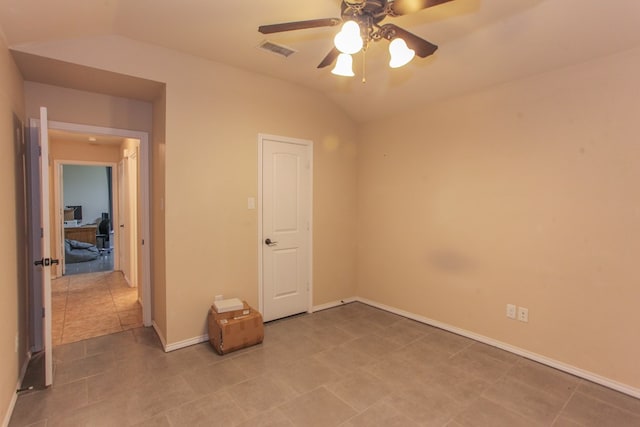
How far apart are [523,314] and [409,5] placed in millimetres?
2756

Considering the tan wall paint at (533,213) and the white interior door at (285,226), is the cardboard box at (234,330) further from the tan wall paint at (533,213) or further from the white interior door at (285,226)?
the tan wall paint at (533,213)

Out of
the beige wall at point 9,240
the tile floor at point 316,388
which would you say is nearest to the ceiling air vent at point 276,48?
the beige wall at point 9,240

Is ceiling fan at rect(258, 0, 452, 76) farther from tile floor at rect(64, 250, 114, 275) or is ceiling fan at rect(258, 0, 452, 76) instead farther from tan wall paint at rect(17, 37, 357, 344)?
tile floor at rect(64, 250, 114, 275)

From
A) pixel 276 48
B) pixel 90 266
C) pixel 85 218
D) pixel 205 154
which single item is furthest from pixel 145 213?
pixel 85 218

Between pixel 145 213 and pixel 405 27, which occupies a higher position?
pixel 405 27

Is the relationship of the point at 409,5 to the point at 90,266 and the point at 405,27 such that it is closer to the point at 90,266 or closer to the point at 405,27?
the point at 405,27

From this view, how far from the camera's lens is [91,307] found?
4281mm

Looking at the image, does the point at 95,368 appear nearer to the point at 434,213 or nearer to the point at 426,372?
the point at 426,372

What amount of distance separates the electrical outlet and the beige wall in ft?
12.7

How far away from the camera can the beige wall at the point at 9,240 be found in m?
2.03

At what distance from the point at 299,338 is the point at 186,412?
135cm

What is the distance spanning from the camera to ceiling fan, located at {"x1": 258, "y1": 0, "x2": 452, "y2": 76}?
5.27 feet

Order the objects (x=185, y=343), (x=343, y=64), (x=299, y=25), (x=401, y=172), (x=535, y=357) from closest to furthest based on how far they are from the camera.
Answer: (x=299, y=25)
(x=343, y=64)
(x=535, y=357)
(x=185, y=343)
(x=401, y=172)

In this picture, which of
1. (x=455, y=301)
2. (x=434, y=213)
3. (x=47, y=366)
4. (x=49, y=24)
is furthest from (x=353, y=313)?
(x=49, y=24)
